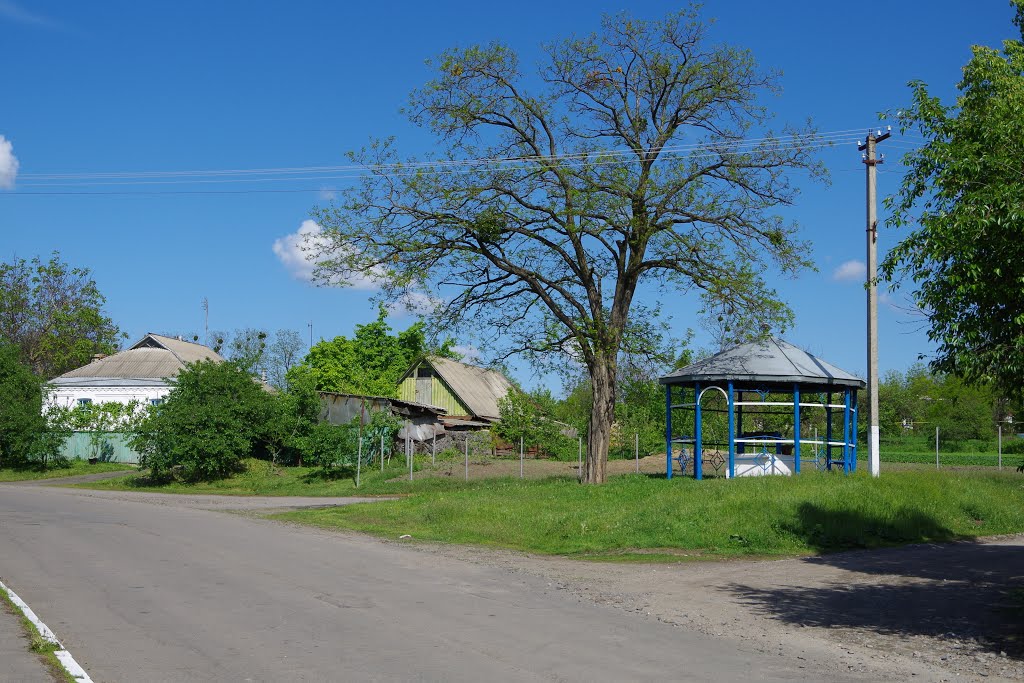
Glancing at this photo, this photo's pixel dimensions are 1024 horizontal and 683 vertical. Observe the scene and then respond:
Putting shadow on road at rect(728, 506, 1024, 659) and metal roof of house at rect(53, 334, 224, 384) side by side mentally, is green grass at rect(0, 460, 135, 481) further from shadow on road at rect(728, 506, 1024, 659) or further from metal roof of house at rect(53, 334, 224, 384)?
shadow on road at rect(728, 506, 1024, 659)

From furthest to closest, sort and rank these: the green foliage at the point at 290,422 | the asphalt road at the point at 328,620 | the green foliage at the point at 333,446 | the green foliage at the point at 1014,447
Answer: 1. the green foliage at the point at 1014,447
2. the green foliage at the point at 290,422
3. the green foliage at the point at 333,446
4. the asphalt road at the point at 328,620

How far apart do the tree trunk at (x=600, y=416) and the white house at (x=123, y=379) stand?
37.8 m

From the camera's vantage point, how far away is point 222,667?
7.62 meters

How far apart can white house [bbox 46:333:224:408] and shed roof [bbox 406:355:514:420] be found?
1590 centimetres

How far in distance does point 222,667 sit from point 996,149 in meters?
9.06

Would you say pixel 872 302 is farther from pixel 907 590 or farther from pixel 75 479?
pixel 75 479

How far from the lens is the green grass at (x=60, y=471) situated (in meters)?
43.8

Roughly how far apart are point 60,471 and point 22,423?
3109 millimetres

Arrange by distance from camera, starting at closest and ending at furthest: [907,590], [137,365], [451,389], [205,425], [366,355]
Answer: [907,590], [205,425], [451,389], [137,365], [366,355]

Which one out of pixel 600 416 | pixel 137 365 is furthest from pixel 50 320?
pixel 600 416

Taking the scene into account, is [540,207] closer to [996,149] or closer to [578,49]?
[578,49]

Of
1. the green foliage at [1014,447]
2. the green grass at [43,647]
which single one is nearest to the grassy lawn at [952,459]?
the green foliage at [1014,447]

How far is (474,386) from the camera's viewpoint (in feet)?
Answer: 190

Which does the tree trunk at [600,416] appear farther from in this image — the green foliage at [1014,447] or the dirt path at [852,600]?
the green foliage at [1014,447]
